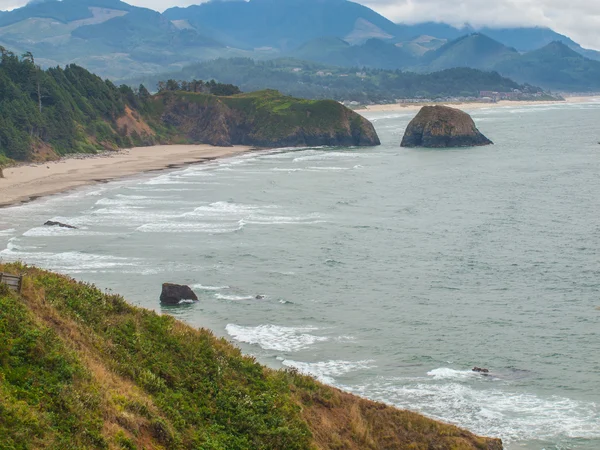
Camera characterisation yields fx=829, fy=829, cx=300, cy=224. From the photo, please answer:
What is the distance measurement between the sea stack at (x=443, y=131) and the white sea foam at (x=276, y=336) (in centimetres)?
9998

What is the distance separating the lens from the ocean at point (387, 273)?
93.6 ft

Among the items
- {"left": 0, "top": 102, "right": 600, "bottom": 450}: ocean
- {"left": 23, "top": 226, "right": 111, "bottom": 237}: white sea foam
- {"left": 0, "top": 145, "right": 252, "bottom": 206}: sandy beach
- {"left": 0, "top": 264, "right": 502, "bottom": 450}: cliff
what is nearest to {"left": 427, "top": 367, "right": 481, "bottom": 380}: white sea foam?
{"left": 0, "top": 102, "right": 600, "bottom": 450}: ocean

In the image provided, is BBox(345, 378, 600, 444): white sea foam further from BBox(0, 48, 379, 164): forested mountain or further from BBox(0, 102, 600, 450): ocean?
BBox(0, 48, 379, 164): forested mountain

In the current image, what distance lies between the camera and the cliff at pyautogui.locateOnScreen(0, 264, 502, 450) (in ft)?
53.4

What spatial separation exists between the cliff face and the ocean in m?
52.1

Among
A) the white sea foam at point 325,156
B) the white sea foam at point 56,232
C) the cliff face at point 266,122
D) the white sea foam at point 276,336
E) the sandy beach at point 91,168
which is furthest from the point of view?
the cliff face at point 266,122

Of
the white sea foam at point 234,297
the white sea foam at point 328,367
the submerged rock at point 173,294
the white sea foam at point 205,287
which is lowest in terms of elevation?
the white sea foam at point 328,367

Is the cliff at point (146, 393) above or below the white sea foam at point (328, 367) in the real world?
above

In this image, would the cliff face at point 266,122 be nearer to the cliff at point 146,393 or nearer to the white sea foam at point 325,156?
the white sea foam at point 325,156

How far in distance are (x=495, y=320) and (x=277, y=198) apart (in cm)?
3909

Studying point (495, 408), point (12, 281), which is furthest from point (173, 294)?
point (12, 281)

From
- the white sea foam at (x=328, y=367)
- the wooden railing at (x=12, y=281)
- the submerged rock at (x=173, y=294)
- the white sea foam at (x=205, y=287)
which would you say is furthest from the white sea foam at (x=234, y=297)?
the wooden railing at (x=12, y=281)

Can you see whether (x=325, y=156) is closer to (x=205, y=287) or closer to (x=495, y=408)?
(x=205, y=287)

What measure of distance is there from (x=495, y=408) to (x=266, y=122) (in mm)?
116415
